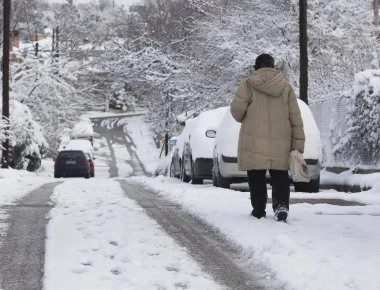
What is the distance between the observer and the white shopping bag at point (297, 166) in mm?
→ 6395

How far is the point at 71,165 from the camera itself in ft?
92.3

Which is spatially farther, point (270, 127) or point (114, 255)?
point (270, 127)

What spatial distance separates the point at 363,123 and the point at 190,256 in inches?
346

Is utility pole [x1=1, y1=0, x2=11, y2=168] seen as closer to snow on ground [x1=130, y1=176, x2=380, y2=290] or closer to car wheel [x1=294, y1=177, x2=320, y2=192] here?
car wheel [x1=294, y1=177, x2=320, y2=192]

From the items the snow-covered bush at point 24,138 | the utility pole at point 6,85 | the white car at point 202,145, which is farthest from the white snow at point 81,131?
the white car at point 202,145

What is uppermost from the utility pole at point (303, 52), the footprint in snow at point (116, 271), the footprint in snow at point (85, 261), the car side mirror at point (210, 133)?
the utility pole at point (303, 52)

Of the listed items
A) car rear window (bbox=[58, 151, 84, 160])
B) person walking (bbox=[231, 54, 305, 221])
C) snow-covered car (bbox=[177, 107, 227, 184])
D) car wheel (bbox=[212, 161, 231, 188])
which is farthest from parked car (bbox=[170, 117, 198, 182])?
car rear window (bbox=[58, 151, 84, 160])

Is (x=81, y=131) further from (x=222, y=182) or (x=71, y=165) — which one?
(x=222, y=182)

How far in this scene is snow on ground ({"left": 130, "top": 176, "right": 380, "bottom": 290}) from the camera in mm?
4203

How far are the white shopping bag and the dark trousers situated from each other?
19 cm

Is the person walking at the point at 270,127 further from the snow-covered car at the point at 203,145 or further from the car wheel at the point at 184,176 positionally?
the car wheel at the point at 184,176

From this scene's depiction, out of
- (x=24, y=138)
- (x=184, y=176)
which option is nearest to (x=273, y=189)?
(x=184, y=176)

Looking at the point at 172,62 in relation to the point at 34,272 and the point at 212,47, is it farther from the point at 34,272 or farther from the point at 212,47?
the point at 34,272

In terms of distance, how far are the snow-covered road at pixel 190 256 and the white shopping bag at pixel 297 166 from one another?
18.5 inches
